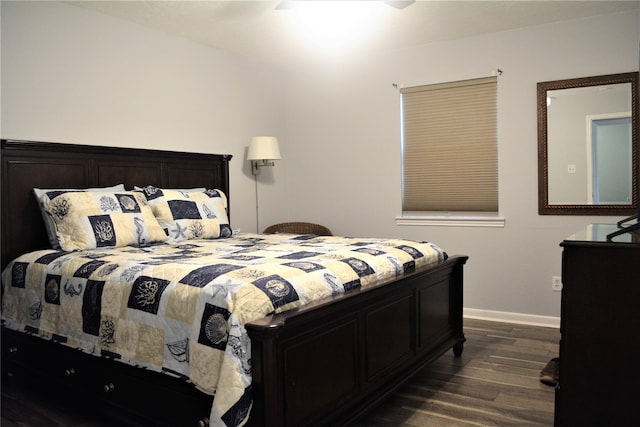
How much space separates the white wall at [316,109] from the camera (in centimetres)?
337

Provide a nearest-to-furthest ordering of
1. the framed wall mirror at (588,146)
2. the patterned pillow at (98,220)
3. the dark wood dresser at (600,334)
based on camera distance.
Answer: the dark wood dresser at (600,334)
the patterned pillow at (98,220)
the framed wall mirror at (588,146)

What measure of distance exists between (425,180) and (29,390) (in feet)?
10.9

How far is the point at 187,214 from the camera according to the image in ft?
11.5

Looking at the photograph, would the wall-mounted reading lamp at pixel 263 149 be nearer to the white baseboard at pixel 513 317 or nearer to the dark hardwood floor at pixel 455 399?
the white baseboard at pixel 513 317

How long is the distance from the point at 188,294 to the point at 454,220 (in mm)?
3001

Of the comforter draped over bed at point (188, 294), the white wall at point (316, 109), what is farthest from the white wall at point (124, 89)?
the comforter draped over bed at point (188, 294)

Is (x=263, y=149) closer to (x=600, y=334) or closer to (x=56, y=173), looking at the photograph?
(x=56, y=173)

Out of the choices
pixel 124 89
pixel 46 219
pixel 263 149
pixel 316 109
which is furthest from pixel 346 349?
pixel 316 109

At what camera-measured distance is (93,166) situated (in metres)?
3.45

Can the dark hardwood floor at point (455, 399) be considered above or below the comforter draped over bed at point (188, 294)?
below

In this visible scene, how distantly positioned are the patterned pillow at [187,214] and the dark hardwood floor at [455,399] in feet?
3.91

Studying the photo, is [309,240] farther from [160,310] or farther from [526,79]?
[526,79]

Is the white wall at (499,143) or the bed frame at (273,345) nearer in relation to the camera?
the bed frame at (273,345)

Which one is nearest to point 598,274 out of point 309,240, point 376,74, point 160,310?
point 160,310
